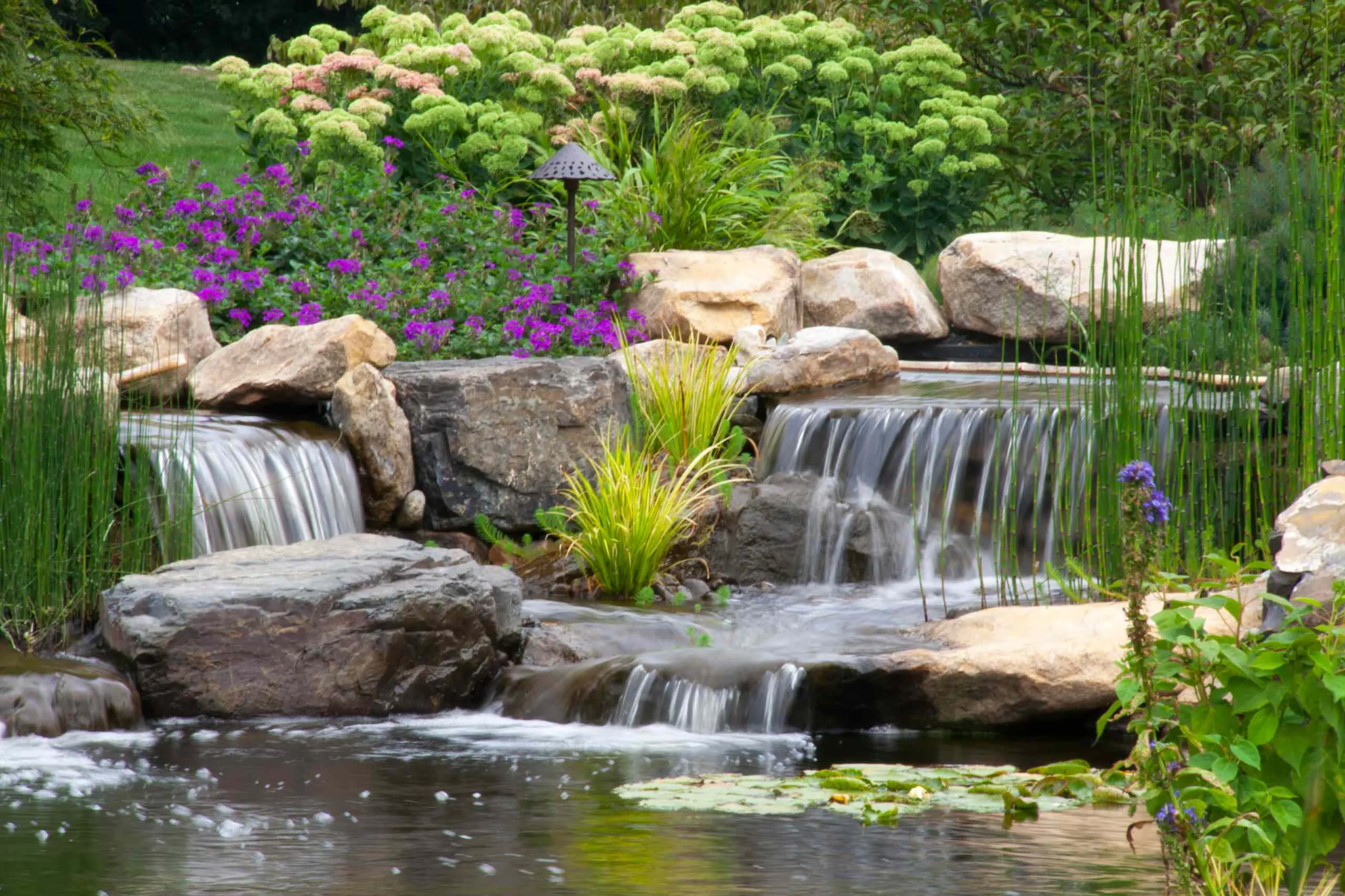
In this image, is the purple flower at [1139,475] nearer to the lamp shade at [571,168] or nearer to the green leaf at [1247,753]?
the green leaf at [1247,753]

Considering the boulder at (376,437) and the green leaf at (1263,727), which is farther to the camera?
the boulder at (376,437)

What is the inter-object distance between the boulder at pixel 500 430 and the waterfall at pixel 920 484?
1109mm

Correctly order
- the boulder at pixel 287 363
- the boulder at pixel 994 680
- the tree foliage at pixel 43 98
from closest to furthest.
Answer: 1. the boulder at pixel 994 680
2. the boulder at pixel 287 363
3. the tree foliage at pixel 43 98

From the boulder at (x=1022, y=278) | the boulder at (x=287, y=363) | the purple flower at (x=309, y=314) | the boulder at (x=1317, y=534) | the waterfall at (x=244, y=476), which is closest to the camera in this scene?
the boulder at (x=1317, y=534)

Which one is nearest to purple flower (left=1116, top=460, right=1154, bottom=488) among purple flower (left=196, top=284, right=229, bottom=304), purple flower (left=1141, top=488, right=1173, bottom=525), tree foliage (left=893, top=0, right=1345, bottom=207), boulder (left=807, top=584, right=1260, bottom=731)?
purple flower (left=1141, top=488, right=1173, bottom=525)

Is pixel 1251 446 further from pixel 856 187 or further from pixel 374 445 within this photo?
pixel 856 187

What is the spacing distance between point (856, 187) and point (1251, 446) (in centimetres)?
646

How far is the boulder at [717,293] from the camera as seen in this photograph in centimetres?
963

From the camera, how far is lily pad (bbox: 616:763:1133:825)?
422cm

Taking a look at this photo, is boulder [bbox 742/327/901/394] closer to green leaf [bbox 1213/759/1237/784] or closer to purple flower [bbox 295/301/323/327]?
purple flower [bbox 295/301/323/327]

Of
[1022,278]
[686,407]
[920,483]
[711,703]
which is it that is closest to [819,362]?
[686,407]

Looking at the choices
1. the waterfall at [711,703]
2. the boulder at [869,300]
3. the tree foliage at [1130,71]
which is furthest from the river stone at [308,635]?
the tree foliage at [1130,71]

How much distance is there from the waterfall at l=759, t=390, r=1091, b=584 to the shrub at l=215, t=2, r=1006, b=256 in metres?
3.81

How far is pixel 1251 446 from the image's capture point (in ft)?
20.6
